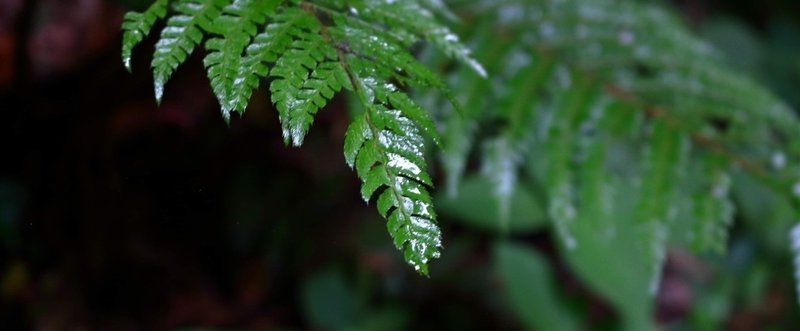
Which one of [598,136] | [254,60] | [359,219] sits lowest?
[359,219]

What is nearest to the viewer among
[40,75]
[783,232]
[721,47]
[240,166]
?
[40,75]

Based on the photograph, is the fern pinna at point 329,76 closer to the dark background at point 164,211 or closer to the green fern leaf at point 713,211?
the dark background at point 164,211

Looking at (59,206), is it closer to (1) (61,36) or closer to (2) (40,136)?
(2) (40,136)

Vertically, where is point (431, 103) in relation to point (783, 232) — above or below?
above

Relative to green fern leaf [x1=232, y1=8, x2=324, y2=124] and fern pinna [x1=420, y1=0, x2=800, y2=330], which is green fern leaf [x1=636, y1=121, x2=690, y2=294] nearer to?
fern pinna [x1=420, y1=0, x2=800, y2=330]

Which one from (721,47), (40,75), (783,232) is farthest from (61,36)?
(721,47)

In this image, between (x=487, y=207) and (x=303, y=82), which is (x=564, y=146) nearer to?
(x=487, y=207)

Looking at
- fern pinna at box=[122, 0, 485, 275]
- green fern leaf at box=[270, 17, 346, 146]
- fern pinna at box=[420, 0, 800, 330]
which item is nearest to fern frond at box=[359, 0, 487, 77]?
fern pinna at box=[122, 0, 485, 275]
